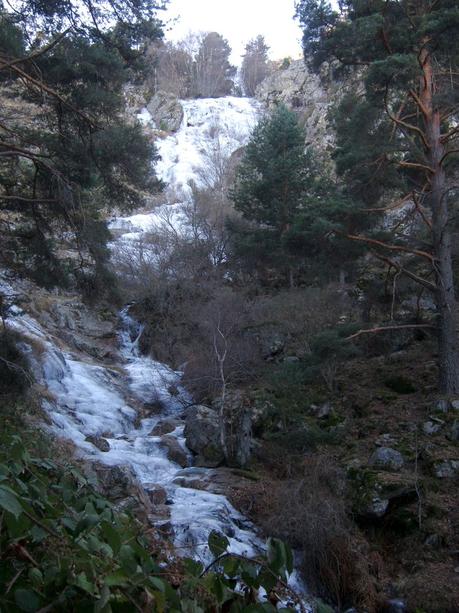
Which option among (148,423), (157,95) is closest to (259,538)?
(148,423)

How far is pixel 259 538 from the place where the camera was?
9.51 meters

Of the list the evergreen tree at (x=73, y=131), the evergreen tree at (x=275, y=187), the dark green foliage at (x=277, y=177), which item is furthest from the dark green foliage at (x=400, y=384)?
the dark green foliage at (x=277, y=177)

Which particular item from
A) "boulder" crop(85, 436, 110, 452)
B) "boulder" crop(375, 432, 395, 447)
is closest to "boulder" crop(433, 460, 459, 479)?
"boulder" crop(375, 432, 395, 447)

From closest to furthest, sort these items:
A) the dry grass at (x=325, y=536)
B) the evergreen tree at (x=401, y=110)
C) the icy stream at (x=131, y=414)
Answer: the dry grass at (x=325, y=536)
the icy stream at (x=131, y=414)
the evergreen tree at (x=401, y=110)

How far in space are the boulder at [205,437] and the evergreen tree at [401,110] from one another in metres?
5.05

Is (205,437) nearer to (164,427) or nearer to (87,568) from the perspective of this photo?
(164,427)

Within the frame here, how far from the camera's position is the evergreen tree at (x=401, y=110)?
10.9 m

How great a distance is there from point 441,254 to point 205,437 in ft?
21.5

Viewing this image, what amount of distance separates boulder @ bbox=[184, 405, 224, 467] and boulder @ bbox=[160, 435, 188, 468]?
278 mm

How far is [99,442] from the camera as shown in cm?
1346

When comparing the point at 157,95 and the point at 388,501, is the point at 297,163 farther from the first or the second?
the point at 157,95

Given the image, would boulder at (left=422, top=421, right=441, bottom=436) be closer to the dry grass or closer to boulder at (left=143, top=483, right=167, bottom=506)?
the dry grass

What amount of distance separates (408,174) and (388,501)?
801 centimetres

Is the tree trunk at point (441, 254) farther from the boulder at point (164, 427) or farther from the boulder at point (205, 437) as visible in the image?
the boulder at point (164, 427)
